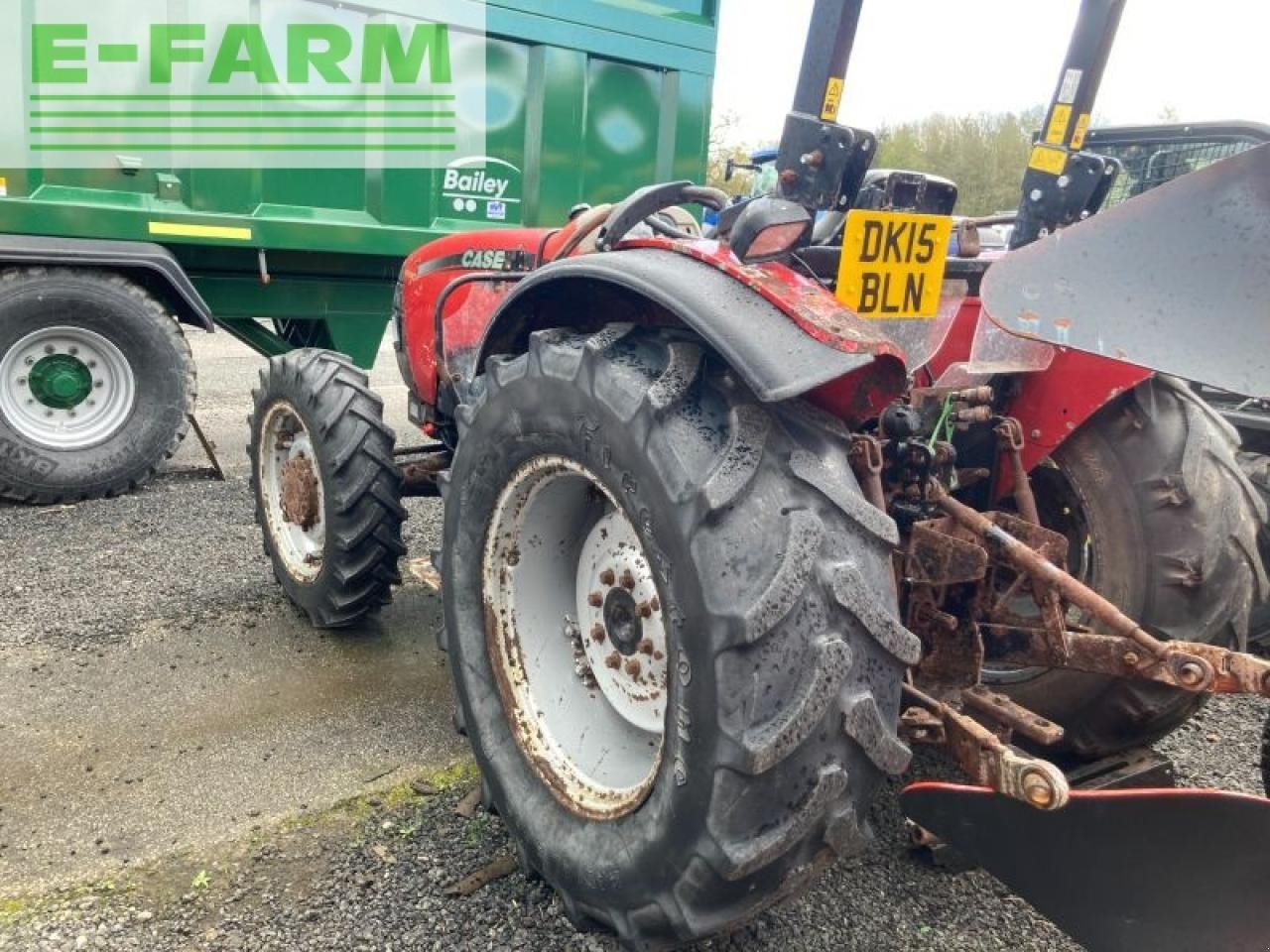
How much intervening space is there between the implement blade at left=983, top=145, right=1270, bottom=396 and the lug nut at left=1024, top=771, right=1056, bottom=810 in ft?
2.27

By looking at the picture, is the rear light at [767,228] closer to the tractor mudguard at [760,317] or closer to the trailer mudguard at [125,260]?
the tractor mudguard at [760,317]

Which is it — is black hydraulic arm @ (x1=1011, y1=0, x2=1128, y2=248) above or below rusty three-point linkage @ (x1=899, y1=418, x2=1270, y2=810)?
above

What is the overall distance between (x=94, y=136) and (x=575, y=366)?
491 cm

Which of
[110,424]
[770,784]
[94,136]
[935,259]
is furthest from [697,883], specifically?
[94,136]

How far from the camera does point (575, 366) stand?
1.83m

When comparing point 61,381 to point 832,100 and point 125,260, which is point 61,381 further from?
point 832,100

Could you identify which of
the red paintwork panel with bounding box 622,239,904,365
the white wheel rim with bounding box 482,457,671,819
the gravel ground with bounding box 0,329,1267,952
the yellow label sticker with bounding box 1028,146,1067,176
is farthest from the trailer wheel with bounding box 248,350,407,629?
the yellow label sticker with bounding box 1028,146,1067,176

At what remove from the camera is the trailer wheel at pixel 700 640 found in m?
1.52

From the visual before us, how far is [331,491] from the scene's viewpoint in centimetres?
323

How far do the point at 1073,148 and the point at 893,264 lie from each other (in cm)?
93

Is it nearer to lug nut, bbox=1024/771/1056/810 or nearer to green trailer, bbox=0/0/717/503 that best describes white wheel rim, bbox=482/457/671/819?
lug nut, bbox=1024/771/1056/810

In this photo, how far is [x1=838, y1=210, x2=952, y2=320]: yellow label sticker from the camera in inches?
73.3

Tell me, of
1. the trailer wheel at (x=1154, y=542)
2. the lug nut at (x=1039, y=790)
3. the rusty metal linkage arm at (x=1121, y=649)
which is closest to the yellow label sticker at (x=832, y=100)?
the rusty metal linkage arm at (x=1121, y=649)

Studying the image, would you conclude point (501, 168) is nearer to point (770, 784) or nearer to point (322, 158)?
point (322, 158)
